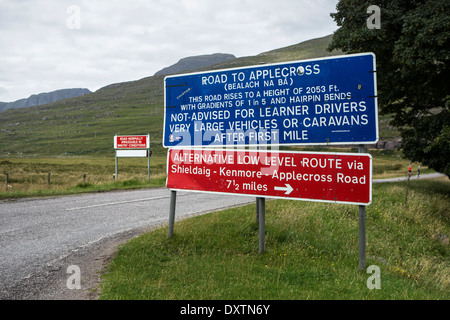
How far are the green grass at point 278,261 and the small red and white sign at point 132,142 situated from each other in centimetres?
1584

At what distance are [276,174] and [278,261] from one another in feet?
5.08

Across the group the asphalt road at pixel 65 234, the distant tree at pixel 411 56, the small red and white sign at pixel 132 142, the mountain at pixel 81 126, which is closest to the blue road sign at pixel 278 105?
the asphalt road at pixel 65 234

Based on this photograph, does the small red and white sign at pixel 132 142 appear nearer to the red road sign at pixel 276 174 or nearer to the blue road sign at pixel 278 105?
the blue road sign at pixel 278 105

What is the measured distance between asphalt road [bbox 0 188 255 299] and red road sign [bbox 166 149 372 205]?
235 cm

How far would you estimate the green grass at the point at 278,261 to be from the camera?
15.8 feet

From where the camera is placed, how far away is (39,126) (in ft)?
507

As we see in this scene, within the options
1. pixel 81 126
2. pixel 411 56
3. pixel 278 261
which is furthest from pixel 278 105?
pixel 81 126

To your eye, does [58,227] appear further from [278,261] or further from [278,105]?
[278,105]

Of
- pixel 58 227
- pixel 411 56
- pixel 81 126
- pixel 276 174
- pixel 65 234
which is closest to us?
pixel 276 174

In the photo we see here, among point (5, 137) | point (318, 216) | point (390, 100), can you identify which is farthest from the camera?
point (5, 137)

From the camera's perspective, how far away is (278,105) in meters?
6.75

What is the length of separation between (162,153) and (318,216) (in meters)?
82.5
